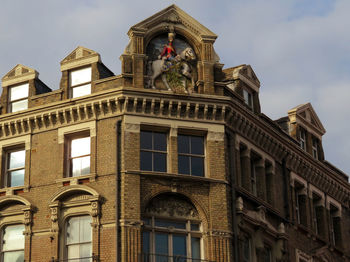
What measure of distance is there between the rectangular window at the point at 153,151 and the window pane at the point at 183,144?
606 millimetres

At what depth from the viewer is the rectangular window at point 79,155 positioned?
42.9 metres

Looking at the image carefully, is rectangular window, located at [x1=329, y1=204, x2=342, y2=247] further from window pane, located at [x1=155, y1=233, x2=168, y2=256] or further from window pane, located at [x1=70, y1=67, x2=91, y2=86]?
window pane, located at [x1=70, y1=67, x2=91, y2=86]

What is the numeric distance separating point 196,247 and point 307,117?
1388 cm

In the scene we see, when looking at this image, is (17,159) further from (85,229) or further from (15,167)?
(85,229)

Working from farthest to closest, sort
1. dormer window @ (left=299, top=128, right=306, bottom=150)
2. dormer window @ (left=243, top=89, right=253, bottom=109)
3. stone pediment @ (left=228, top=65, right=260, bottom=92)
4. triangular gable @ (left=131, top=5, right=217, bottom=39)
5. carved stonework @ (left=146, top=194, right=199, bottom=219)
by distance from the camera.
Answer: dormer window @ (left=299, top=128, right=306, bottom=150) → dormer window @ (left=243, top=89, right=253, bottom=109) → stone pediment @ (left=228, top=65, right=260, bottom=92) → triangular gable @ (left=131, top=5, right=217, bottom=39) → carved stonework @ (left=146, top=194, right=199, bottom=219)

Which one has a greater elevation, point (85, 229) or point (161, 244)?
point (85, 229)

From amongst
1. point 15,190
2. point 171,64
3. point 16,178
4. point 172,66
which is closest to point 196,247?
point 172,66

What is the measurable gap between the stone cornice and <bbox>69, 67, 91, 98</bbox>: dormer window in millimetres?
942

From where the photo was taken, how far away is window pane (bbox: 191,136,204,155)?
43.2 metres

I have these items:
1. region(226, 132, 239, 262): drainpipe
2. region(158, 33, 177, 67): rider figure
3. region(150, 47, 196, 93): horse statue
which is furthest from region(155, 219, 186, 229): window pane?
region(158, 33, 177, 67): rider figure

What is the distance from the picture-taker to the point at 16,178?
4444 cm

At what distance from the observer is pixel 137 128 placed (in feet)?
139

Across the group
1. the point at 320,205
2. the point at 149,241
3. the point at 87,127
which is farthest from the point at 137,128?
the point at 320,205

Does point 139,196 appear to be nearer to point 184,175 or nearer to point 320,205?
point 184,175
